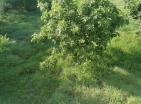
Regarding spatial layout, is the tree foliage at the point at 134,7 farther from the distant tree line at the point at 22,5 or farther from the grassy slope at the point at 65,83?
the distant tree line at the point at 22,5

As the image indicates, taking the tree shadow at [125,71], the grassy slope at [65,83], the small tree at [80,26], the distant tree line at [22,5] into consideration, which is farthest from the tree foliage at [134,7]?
the distant tree line at [22,5]

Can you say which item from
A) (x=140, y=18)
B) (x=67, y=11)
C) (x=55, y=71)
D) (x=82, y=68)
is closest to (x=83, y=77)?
(x=82, y=68)

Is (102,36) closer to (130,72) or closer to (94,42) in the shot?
(94,42)

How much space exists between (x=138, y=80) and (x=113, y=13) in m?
5.12

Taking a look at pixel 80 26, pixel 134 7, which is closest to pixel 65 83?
pixel 80 26

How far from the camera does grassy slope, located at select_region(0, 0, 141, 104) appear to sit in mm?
23922

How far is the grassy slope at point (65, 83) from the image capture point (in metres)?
23.9

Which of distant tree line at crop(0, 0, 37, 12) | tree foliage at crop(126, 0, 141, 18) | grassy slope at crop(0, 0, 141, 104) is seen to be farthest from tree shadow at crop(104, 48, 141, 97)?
distant tree line at crop(0, 0, 37, 12)

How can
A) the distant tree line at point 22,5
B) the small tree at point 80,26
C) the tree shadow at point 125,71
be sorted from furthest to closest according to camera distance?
1. the distant tree line at point 22,5
2. the tree shadow at point 125,71
3. the small tree at point 80,26

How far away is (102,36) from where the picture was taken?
81.7 ft

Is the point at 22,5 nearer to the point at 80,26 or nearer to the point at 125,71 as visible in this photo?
the point at 80,26

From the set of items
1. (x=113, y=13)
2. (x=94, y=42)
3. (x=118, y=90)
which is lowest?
(x=118, y=90)

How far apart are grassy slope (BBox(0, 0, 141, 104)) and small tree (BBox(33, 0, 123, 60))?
2.51 meters

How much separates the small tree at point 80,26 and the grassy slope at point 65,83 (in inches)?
98.7
